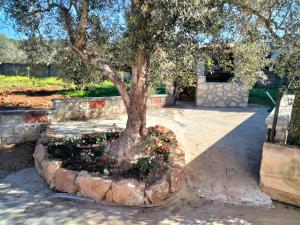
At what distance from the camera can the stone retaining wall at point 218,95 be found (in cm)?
1538

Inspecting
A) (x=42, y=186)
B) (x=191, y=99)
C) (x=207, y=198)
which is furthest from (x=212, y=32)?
(x=191, y=99)

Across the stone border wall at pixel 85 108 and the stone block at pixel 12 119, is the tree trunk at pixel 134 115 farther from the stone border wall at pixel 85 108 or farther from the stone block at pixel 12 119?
the stone border wall at pixel 85 108

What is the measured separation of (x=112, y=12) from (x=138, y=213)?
14.9 ft

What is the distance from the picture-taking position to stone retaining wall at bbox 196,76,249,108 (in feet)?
50.4

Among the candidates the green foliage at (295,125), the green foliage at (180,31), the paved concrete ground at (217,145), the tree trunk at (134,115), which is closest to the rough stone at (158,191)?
the paved concrete ground at (217,145)

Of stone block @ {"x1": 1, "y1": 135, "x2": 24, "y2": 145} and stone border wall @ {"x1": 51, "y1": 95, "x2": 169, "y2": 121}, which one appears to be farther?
stone border wall @ {"x1": 51, "y1": 95, "x2": 169, "y2": 121}

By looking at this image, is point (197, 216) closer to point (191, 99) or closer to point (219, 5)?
point (219, 5)

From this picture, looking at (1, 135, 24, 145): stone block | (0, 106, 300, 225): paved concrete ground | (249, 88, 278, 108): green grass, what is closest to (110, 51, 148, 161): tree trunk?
(0, 106, 300, 225): paved concrete ground

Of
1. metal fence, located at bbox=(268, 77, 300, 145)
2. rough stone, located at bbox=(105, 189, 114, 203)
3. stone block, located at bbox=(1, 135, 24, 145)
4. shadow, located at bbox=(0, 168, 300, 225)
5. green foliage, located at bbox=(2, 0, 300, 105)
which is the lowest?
shadow, located at bbox=(0, 168, 300, 225)

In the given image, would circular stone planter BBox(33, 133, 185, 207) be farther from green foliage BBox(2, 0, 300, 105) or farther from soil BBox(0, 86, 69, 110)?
soil BBox(0, 86, 69, 110)

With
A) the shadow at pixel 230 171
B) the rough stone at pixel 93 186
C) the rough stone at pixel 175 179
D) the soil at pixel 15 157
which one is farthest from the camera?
the soil at pixel 15 157

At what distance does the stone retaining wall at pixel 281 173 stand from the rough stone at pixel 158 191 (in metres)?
2.11

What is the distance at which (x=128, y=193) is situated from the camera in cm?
620

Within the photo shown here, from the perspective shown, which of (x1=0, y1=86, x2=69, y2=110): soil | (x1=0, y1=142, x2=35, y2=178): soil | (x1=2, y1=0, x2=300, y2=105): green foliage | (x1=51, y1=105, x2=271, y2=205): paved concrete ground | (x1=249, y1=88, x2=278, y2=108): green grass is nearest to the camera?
(x1=2, y1=0, x2=300, y2=105): green foliage
